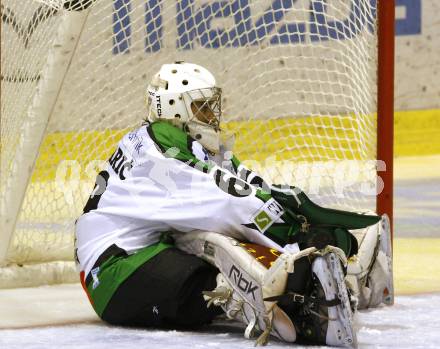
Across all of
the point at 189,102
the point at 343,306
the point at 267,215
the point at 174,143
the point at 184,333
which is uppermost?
the point at 189,102

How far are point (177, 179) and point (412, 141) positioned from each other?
5.59m

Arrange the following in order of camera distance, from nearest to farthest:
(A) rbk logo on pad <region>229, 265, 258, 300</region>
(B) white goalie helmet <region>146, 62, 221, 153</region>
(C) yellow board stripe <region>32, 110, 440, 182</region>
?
1. (A) rbk logo on pad <region>229, 265, 258, 300</region>
2. (B) white goalie helmet <region>146, 62, 221, 153</region>
3. (C) yellow board stripe <region>32, 110, 440, 182</region>

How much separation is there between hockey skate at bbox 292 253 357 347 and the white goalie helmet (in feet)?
2.12

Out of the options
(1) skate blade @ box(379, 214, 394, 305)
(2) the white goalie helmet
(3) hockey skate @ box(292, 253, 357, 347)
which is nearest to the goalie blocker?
(3) hockey skate @ box(292, 253, 357, 347)

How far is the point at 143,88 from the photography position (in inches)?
202

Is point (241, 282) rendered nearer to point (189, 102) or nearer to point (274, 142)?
point (189, 102)

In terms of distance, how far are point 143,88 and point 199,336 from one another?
7.16 feet

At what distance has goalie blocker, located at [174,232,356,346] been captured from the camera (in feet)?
9.51

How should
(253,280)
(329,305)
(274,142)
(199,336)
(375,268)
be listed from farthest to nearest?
(274,142) → (375,268) → (199,336) → (253,280) → (329,305)

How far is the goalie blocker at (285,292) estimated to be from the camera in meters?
2.90

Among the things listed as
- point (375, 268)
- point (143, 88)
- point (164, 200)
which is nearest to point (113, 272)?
point (164, 200)

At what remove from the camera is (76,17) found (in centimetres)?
403

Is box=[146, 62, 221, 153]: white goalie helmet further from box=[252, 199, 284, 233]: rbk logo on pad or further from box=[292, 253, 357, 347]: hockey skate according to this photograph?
box=[292, 253, 357, 347]: hockey skate

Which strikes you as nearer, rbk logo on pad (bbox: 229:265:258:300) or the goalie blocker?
the goalie blocker
